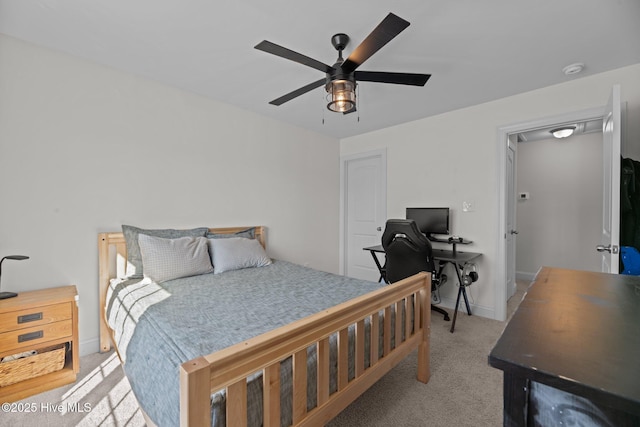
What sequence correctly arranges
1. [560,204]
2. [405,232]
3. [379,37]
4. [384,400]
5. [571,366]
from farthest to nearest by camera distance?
1. [560,204]
2. [405,232]
3. [384,400]
4. [379,37]
5. [571,366]

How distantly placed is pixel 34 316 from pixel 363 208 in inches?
145

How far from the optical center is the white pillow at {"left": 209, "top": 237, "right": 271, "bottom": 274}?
103 inches

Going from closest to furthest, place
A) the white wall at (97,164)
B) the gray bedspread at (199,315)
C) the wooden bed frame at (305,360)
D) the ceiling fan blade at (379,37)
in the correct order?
the wooden bed frame at (305,360), the gray bedspread at (199,315), the ceiling fan blade at (379,37), the white wall at (97,164)

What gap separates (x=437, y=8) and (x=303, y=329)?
1920 millimetres

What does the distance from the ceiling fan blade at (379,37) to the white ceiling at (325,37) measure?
1.04 feet

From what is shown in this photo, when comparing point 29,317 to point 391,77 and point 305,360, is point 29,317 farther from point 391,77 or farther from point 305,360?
point 391,77

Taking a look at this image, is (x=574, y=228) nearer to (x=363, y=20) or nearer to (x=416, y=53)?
(x=416, y=53)

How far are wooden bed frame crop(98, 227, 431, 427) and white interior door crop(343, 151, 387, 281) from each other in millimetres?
2285

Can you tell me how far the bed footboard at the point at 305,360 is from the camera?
0.81 metres

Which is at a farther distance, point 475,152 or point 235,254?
point 475,152

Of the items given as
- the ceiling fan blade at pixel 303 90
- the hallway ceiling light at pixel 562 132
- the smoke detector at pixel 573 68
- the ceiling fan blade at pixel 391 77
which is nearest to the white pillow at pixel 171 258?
the ceiling fan blade at pixel 303 90

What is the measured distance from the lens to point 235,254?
8.89 ft

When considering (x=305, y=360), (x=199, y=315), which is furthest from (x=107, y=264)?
(x=305, y=360)

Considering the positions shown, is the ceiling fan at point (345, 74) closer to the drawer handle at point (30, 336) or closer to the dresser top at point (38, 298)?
the dresser top at point (38, 298)
